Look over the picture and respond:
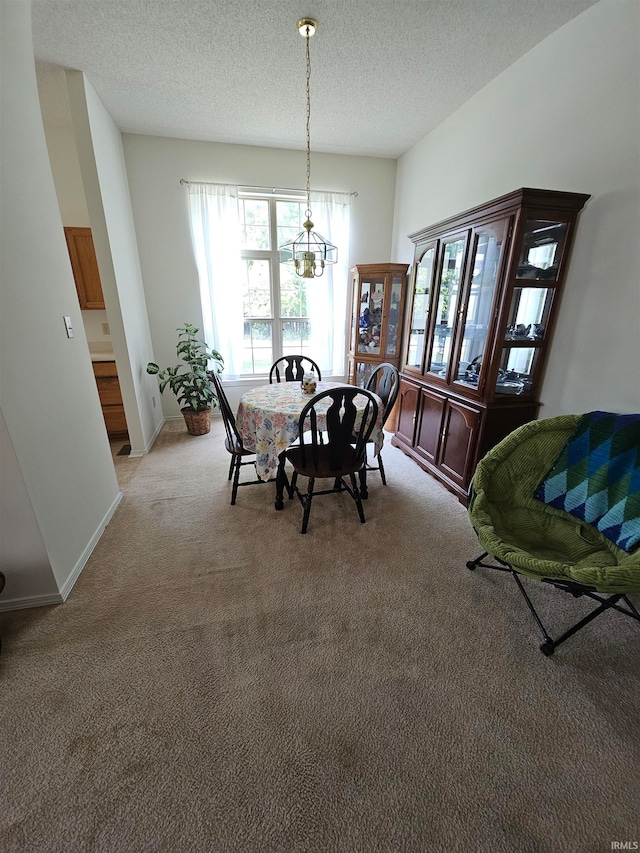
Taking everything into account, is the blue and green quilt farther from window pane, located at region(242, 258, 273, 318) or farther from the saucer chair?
window pane, located at region(242, 258, 273, 318)

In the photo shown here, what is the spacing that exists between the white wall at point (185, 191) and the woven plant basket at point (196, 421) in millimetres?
646

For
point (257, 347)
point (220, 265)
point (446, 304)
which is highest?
point (220, 265)

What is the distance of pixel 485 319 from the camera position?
7.34 feet

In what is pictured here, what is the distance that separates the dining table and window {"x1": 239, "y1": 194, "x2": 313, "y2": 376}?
195 centimetres

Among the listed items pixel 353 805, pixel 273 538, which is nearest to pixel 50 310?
pixel 273 538

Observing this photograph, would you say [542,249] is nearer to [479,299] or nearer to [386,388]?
[479,299]

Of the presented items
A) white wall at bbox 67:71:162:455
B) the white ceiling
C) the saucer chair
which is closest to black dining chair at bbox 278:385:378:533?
the saucer chair

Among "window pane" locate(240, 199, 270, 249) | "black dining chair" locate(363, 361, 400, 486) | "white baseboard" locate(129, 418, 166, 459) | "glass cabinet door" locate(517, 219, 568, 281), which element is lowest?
"white baseboard" locate(129, 418, 166, 459)

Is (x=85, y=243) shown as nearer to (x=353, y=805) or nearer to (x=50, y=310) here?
(x=50, y=310)

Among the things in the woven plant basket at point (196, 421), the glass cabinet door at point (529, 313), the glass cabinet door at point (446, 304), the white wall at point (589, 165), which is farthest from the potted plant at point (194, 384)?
the white wall at point (589, 165)

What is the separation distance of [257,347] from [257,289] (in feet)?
2.23

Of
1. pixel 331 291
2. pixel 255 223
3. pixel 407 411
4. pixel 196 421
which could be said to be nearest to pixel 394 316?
pixel 331 291

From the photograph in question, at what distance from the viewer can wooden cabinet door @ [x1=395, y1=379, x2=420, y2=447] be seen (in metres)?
3.01

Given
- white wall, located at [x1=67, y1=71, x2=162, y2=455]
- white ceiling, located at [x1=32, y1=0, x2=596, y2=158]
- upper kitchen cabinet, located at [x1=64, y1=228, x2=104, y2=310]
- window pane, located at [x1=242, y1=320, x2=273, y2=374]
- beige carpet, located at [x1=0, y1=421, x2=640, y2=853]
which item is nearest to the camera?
beige carpet, located at [x1=0, y1=421, x2=640, y2=853]
